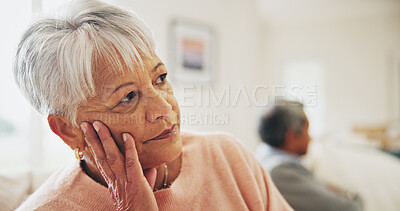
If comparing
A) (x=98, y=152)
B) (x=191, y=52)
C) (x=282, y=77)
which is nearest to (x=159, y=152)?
(x=98, y=152)

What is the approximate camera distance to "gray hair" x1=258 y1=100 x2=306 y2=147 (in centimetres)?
159

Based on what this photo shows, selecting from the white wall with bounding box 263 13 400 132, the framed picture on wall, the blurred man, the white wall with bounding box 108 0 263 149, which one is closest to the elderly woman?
the blurred man

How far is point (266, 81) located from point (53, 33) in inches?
269

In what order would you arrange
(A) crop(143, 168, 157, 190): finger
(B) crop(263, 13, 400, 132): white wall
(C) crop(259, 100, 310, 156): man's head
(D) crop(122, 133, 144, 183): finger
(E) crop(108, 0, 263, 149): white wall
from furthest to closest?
1. (B) crop(263, 13, 400, 132): white wall
2. (E) crop(108, 0, 263, 149): white wall
3. (C) crop(259, 100, 310, 156): man's head
4. (A) crop(143, 168, 157, 190): finger
5. (D) crop(122, 133, 144, 183): finger

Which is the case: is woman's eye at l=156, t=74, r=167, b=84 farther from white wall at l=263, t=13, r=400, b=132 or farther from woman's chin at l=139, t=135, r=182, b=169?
white wall at l=263, t=13, r=400, b=132

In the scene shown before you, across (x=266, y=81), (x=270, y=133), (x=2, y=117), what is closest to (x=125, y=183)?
(x=270, y=133)

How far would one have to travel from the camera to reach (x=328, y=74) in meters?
6.27

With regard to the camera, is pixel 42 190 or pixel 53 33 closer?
pixel 53 33

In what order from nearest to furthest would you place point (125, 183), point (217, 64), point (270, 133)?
1. point (125, 183)
2. point (270, 133)
3. point (217, 64)

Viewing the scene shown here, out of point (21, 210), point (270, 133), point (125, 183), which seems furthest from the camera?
point (270, 133)

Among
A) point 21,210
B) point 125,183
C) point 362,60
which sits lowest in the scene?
point 21,210

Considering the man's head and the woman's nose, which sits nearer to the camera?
the woman's nose

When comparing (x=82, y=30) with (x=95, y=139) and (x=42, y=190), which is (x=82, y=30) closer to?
(x=95, y=139)

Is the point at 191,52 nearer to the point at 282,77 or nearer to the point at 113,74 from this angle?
the point at 113,74
